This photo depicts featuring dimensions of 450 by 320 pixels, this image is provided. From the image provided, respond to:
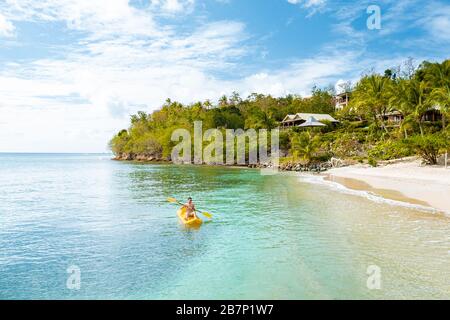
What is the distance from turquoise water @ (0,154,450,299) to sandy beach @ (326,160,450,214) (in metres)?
2.69

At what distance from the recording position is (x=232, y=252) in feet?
40.8

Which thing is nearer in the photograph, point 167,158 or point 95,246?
point 95,246

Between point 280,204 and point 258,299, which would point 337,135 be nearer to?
point 280,204

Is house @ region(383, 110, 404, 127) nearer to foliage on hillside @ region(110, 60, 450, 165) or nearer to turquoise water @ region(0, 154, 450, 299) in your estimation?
foliage on hillside @ region(110, 60, 450, 165)

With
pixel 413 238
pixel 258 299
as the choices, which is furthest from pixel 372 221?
pixel 258 299

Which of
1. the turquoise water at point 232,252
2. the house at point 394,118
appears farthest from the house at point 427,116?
the turquoise water at point 232,252

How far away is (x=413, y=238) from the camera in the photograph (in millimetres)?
13188

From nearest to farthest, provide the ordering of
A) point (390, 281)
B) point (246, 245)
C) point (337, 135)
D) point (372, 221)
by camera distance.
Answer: point (390, 281)
point (246, 245)
point (372, 221)
point (337, 135)

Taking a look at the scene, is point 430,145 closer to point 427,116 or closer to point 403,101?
point 403,101

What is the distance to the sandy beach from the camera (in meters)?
21.2

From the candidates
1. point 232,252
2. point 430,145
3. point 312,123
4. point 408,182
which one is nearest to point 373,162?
point 430,145
